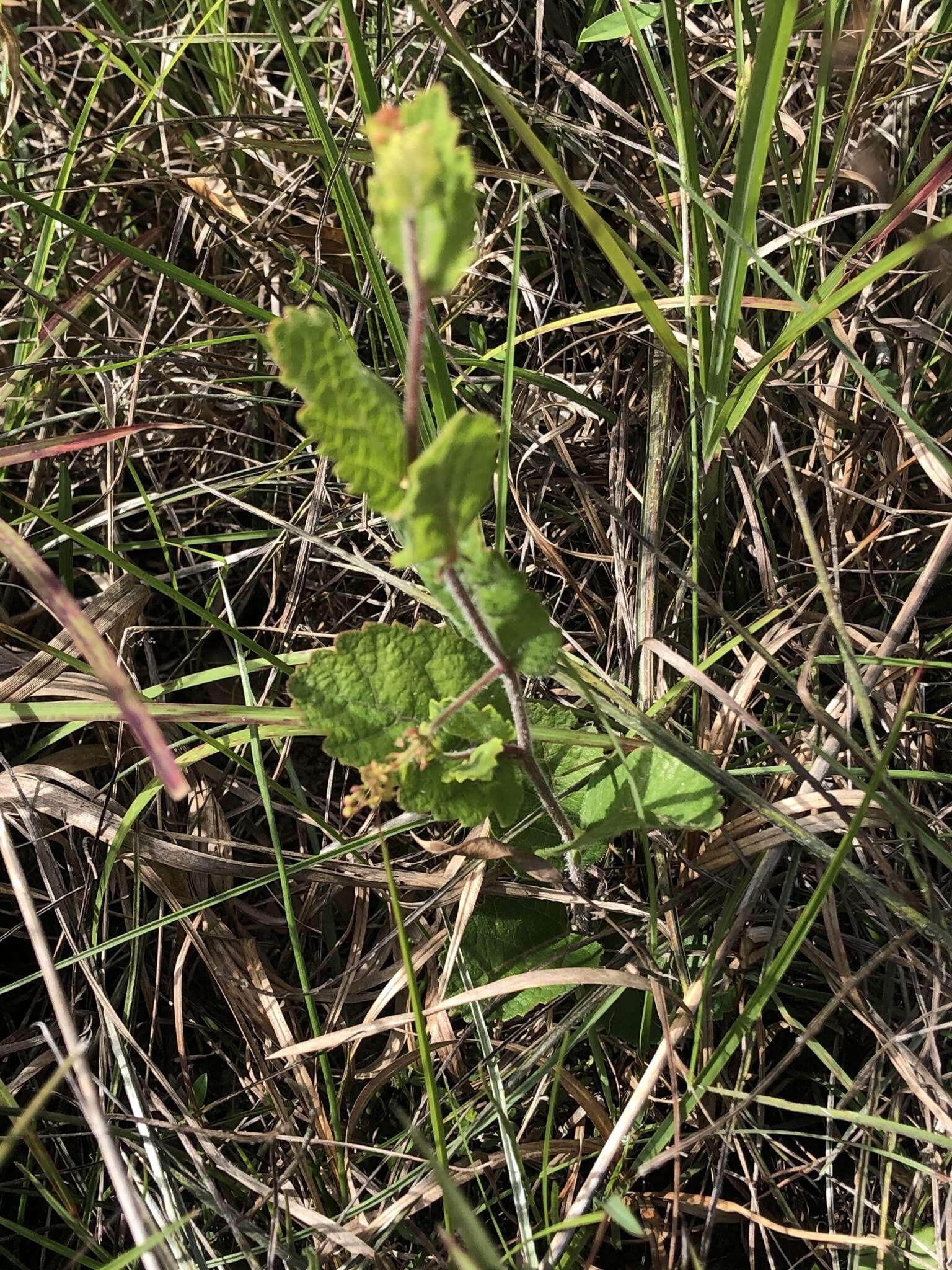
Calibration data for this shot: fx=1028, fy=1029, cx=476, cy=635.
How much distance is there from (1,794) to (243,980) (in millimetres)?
472

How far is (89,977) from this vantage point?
142cm

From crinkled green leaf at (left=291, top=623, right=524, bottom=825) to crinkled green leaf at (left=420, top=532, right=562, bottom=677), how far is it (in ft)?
0.39

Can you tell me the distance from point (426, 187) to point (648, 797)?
0.78 m

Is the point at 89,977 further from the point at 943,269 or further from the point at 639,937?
the point at 943,269

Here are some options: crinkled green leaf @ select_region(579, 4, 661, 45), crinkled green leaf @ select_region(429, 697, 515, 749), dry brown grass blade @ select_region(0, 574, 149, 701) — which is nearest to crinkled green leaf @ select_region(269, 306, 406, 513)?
crinkled green leaf @ select_region(429, 697, 515, 749)

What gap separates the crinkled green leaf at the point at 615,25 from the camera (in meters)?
1.65

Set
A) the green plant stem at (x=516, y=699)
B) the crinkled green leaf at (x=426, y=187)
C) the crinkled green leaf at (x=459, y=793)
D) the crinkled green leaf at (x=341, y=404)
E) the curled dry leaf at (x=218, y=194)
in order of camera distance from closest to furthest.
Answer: the crinkled green leaf at (x=426, y=187) < the crinkled green leaf at (x=341, y=404) < the green plant stem at (x=516, y=699) < the crinkled green leaf at (x=459, y=793) < the curled dry leaf at (x=218, y=194)

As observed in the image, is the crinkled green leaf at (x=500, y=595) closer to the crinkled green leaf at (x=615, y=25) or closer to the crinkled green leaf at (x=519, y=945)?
the crinkled green leaf at (x=519, y=945)

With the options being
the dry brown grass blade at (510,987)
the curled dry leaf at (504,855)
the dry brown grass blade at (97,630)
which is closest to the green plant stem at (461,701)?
the curled dry leaf at (504,855)

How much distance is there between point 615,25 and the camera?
170 centimetres

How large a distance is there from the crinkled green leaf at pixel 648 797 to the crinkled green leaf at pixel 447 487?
1.60 ft

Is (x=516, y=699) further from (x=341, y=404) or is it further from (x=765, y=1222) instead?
(x=765, y=1222)

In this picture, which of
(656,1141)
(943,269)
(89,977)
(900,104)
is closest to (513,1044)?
(656,1141)

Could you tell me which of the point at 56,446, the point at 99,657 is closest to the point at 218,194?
the point at 56,446
